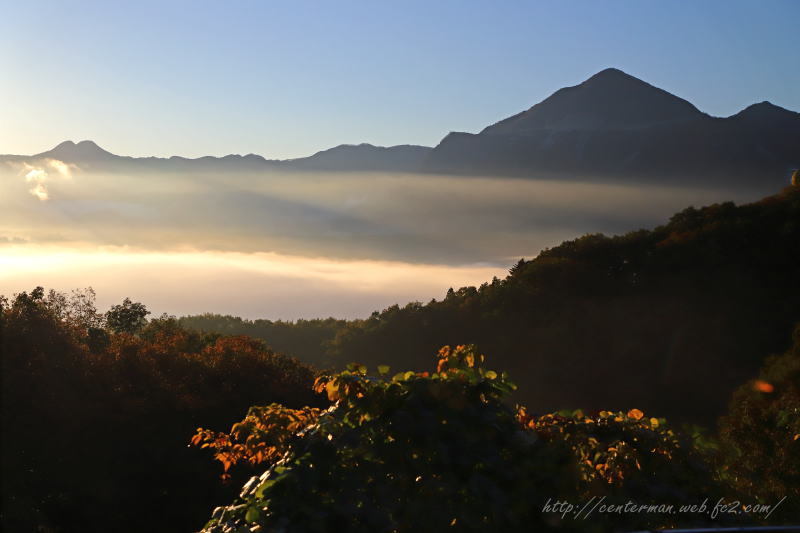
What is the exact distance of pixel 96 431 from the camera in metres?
15.5

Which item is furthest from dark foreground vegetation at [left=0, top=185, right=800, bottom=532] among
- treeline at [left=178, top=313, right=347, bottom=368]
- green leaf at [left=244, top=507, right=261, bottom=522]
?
treeline at [left=178, top=313, right=347, bottom=368]

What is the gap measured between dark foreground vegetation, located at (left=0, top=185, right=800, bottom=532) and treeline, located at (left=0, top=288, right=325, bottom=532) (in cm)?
4

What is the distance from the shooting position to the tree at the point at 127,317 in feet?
99.2

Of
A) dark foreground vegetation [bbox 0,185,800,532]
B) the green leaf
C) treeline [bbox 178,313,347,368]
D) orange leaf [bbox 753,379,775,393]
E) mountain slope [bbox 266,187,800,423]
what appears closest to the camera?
the green leaf

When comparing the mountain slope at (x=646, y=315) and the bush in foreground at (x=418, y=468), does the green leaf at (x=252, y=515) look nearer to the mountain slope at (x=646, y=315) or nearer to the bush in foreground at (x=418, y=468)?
the bush in foreground at (x=418, y=468)

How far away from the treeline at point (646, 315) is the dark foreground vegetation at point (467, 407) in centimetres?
11

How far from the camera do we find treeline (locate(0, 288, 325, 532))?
14.5 meters

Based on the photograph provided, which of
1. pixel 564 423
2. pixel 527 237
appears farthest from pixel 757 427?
pixel 527 237

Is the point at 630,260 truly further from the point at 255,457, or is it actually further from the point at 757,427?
the point at 255,457

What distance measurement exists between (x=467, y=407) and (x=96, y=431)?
457 inches

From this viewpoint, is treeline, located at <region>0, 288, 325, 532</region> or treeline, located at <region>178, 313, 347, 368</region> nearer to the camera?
treeline, located at <region>0, 288, 325, 532</region>

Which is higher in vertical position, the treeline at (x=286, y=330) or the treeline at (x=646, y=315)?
the treeline at (x=646, y=315)

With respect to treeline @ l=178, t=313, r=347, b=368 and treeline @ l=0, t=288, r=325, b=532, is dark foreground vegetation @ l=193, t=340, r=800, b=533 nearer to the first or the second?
treeline @ l=0, t=288, r=325, b=532

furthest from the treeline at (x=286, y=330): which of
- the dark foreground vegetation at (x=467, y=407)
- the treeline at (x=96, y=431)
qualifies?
the treeline at (x=96, y=431)
